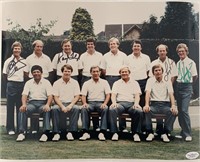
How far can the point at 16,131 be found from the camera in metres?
1.64

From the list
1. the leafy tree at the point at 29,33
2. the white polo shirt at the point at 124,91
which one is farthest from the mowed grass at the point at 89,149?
the leafy tree at the point at 29,33

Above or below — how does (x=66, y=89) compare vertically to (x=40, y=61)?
below

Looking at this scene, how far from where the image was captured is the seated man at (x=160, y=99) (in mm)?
1632

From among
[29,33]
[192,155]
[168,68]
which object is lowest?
[192,155]

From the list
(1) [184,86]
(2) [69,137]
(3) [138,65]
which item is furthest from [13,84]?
(1) [184,86]

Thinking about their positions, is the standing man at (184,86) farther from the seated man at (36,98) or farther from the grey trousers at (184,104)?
the seated man at (36,98)

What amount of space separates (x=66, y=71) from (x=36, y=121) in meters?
0.28

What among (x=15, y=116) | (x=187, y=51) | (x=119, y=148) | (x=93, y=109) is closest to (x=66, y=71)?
(x=93, y=109)

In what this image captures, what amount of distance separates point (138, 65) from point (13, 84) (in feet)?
2.00

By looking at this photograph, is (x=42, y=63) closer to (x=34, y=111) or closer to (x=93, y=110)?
(x=34, y=111)

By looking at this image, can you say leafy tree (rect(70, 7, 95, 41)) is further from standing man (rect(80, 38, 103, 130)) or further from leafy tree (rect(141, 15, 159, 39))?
leafy tree (rect(141, 15, 159, 39))

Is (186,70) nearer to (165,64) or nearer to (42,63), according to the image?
(165,64)

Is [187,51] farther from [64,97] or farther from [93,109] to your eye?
[64,97]

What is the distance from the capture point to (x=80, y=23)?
164cm
